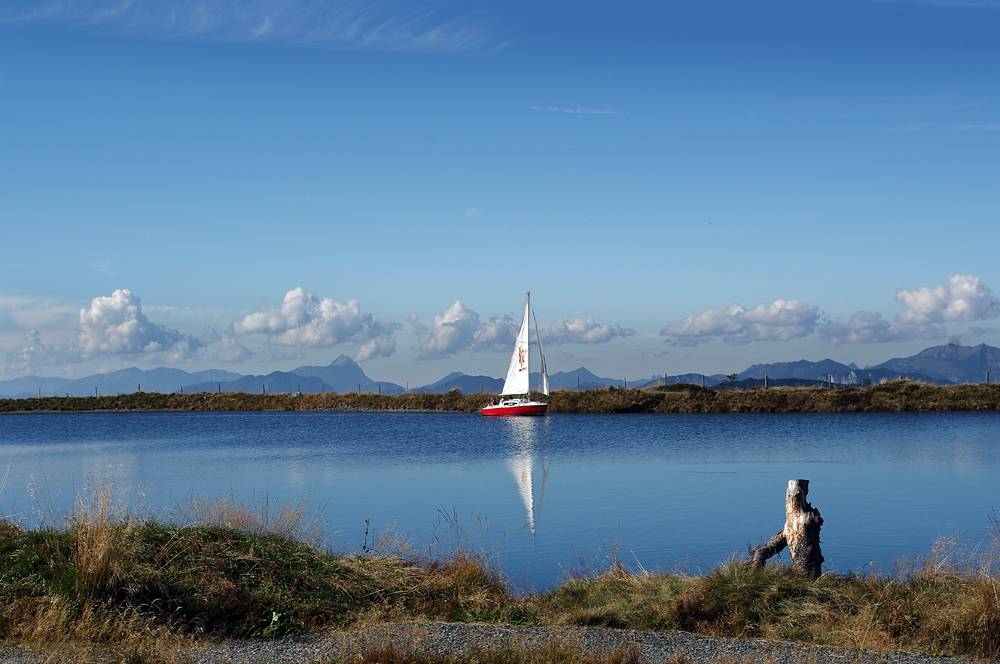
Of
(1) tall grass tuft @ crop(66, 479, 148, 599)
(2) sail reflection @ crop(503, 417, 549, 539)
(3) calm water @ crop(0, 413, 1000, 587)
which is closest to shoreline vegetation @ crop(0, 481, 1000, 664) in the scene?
(1) tall grass tuft @ crop(66, 479, 148, 599)

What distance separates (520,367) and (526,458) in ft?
113

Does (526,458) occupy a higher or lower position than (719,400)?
lower

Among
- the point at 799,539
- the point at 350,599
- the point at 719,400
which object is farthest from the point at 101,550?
the point at 719,400

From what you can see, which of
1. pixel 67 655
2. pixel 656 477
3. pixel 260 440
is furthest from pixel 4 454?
pixel 67 655

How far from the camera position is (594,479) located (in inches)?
1061

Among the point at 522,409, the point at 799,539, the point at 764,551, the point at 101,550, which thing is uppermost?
the point at 101,550

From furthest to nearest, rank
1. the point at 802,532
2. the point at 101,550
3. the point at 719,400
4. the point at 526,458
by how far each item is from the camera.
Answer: the point at 719,400, the point at 526,458, the point at 802,532, the point at 101,550

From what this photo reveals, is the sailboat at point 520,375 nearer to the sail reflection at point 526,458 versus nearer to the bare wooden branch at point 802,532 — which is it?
the sail reflection at point 526,458

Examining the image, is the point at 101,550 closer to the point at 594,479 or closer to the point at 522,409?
the point at 594,479

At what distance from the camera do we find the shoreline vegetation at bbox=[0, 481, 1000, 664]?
804 cm

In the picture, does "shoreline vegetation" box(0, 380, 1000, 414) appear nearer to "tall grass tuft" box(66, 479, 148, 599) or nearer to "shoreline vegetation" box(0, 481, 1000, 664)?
"shoreline vegetation" box(0, 481, 1000, 664)

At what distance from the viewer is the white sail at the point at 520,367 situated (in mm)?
69500

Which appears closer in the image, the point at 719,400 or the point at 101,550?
the point at 101,550

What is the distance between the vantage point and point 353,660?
7.15 meters
